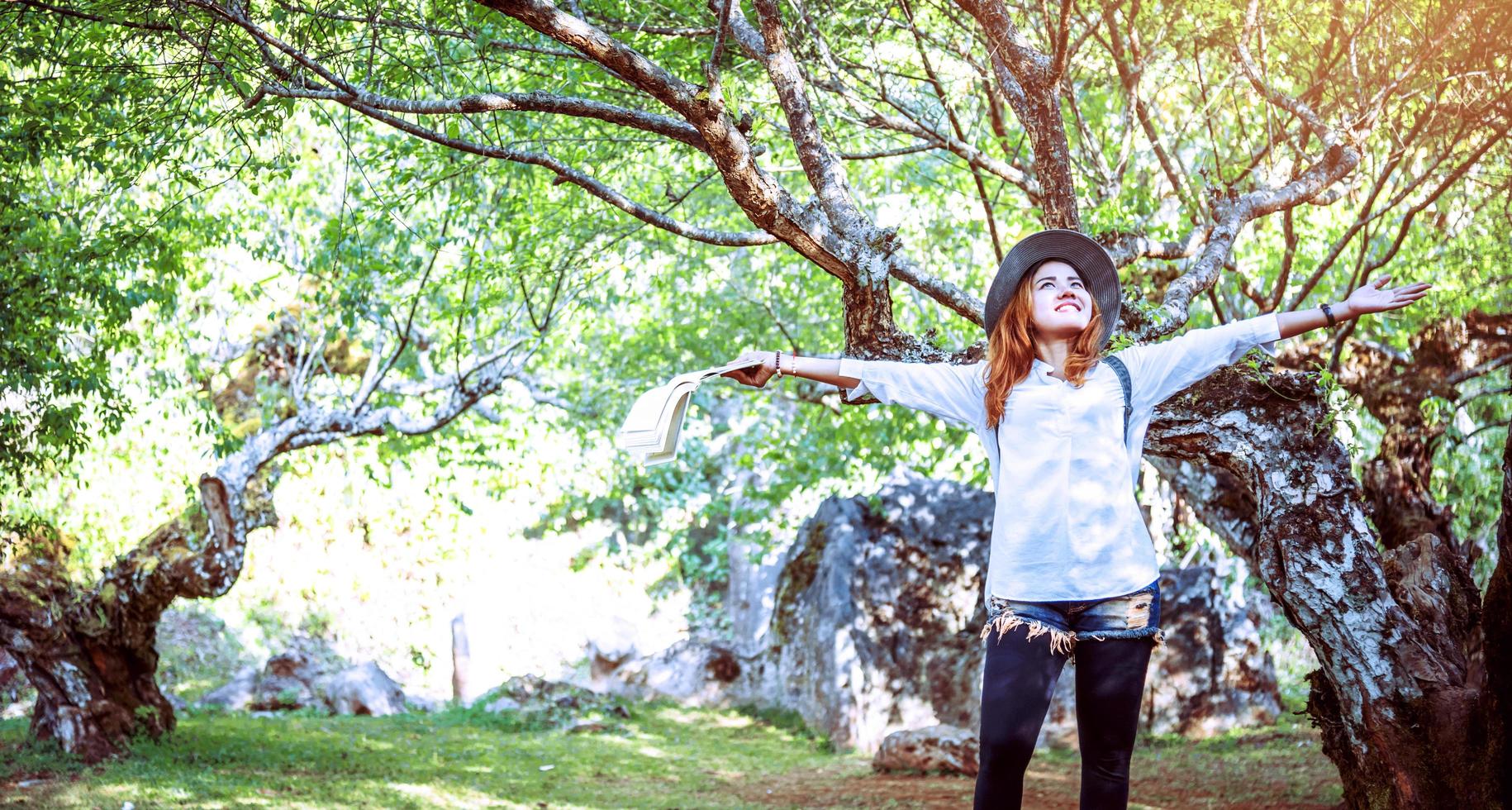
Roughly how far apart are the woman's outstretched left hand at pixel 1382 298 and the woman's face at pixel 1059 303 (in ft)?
2.00

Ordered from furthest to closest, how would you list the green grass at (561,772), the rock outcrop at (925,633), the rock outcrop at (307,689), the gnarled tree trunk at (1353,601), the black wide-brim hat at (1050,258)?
the rock outcrop at (307,689) < the rock outcrop at (925,633) < the green grass at (561,772) < the gnarled tree trunk at (1353,601) < the black wide-brim hat at (1050,258)

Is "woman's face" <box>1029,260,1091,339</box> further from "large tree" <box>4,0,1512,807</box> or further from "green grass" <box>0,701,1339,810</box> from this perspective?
"green grass" <box>0,701,1339,810</box>

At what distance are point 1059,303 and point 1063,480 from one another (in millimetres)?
519

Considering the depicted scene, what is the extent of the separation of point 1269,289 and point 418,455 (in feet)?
28.2

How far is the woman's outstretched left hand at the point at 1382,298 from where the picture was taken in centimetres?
290

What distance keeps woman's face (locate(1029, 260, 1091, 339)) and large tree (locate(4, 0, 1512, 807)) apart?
47.4 inches

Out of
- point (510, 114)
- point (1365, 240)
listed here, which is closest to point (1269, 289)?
point (1365, 240)

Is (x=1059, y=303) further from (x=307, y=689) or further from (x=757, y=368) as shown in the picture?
(x=307, y=689)

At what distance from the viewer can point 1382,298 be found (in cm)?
292

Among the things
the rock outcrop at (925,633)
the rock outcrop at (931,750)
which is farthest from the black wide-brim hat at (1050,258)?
the rock outcrop at (925,633)

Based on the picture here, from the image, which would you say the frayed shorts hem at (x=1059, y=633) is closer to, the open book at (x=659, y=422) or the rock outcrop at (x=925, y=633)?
the open book at (x=659, y=422)

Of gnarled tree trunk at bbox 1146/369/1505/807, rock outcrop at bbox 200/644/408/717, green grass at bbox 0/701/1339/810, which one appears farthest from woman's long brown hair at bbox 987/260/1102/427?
rock outcrop at bbox 200/644/408/717

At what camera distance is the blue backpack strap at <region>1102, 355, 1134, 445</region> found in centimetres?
298

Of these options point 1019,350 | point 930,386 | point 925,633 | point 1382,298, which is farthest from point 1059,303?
point 925,633
